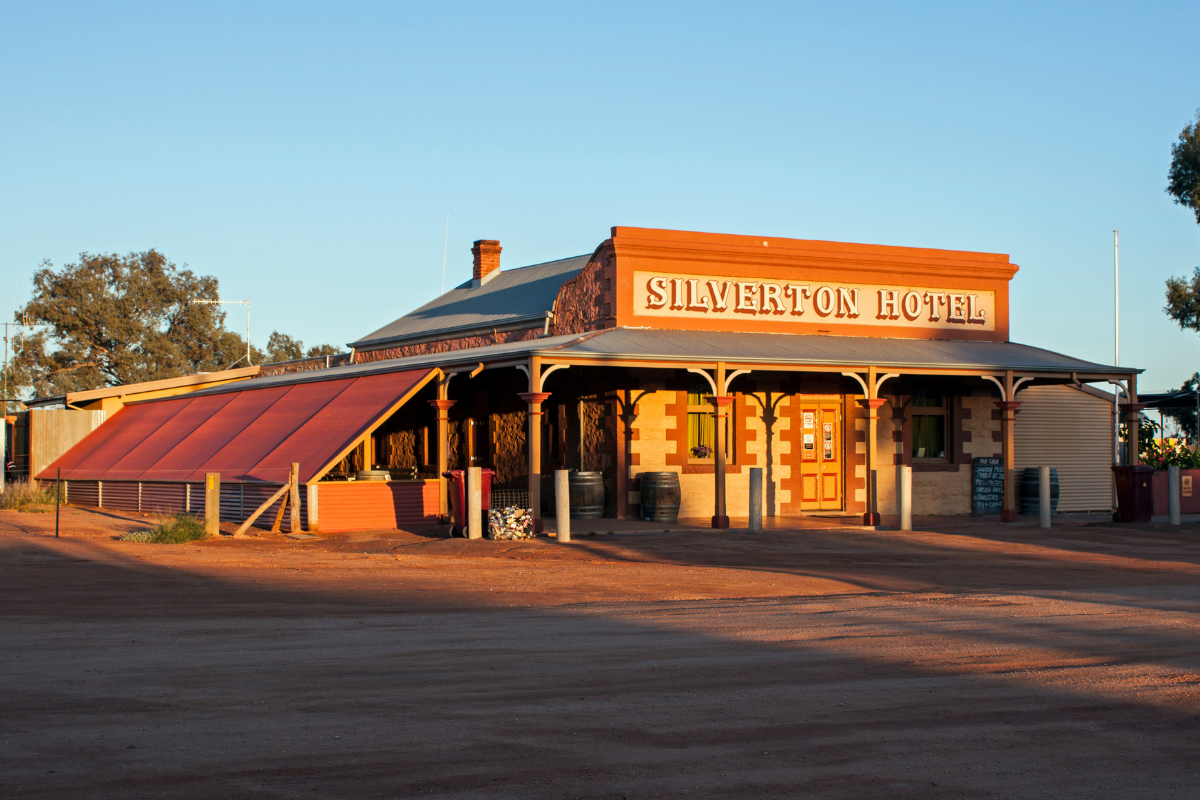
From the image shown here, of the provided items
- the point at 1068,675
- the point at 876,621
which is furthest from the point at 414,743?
the point at 876,621

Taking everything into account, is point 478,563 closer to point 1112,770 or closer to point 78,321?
point 1112,770

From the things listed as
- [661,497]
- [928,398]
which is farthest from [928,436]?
[661,497]

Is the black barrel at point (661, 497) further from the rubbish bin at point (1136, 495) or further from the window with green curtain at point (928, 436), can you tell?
the rubbish bin at point (1136, 495)

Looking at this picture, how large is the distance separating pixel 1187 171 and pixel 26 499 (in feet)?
119

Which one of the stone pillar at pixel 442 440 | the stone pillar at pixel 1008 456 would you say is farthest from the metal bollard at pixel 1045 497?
the stone pillar at pixel 442 440

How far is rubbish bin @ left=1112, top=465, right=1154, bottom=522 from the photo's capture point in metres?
22.2

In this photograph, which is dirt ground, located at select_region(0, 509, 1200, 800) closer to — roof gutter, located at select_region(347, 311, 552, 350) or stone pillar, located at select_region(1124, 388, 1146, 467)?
stone pillar, located at select_region(1124, 388, 1146, 467)

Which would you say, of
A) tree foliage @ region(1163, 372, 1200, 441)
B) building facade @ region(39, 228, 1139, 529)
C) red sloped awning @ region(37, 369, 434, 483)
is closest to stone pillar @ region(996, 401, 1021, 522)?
building facade @ region(39, 228, 1139, 529)

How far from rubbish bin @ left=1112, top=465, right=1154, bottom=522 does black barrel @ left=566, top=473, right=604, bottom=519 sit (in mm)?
9732

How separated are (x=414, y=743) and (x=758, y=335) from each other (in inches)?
645

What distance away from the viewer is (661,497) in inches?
811

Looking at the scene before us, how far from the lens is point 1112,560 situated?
1694cm

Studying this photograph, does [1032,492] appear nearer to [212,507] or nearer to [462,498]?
[462,498]

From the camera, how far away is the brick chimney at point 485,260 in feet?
117
